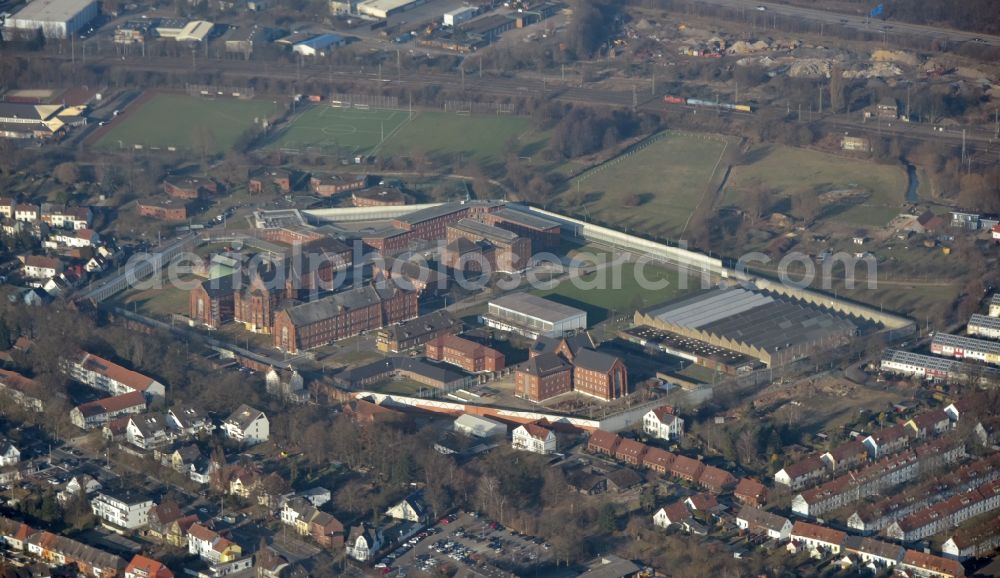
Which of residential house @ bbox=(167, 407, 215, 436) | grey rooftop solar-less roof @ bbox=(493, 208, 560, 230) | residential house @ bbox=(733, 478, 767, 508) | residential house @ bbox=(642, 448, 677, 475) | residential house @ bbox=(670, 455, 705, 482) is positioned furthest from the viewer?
grey rooftop solar-less roof @ bbox=(493, 208, 560, 230)

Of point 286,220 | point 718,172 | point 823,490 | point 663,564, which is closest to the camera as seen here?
point 663,564

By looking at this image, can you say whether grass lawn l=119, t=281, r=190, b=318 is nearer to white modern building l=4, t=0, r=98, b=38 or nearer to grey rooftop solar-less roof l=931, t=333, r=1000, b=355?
grey rooftop solar-less roof l=931, t=333, r=1000, b=355

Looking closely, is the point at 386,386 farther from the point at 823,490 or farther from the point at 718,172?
the point at 718,172

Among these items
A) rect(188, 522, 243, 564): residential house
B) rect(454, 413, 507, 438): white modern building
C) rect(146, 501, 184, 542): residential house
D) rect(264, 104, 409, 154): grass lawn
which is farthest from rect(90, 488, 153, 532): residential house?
rect(264, 104, 409, 154): grass lawn

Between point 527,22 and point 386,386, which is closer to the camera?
point 386,386

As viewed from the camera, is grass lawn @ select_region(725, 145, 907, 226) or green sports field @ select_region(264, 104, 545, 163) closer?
grass lawn @ select_region(725, 145, 907, 226)

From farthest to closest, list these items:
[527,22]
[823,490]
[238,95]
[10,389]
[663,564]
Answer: [527,22], [238,95], [10,389], [823,490], [663,564]

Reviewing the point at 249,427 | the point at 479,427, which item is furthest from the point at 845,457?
the point at 249,427

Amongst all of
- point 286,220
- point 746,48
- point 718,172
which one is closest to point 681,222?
point 718,172
